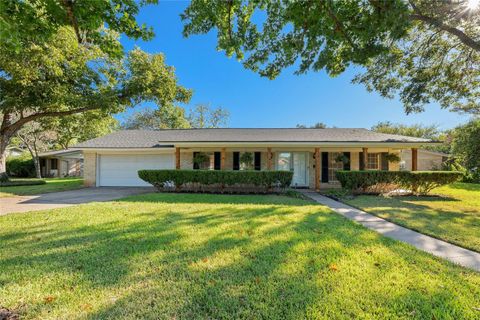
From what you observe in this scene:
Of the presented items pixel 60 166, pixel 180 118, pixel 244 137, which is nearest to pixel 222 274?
pixel 244 137

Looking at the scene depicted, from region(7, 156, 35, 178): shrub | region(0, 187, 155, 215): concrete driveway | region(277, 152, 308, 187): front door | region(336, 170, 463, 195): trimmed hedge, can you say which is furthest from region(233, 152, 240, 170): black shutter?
region(7, 156, 35, 178): shrub

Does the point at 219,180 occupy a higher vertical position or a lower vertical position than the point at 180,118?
lower

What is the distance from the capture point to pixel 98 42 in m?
5.14

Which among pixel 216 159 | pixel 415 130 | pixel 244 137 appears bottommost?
pixel 216 159

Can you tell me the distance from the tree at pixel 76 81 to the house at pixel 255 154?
2826mm

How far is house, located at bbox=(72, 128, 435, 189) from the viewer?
12.2m

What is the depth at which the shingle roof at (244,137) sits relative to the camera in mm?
12297

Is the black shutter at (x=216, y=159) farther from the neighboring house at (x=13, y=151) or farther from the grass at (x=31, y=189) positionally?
the neighboring house at (x=13, y=151)

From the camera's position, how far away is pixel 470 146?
29.6ft

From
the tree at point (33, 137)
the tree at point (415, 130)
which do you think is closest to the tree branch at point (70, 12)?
the tree at point (33, 137)

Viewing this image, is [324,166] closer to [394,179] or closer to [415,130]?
[394,179]

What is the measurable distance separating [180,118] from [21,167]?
62.1 feet

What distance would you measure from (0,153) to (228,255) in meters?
18.1

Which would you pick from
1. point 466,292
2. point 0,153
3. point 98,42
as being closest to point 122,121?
point 0,153
